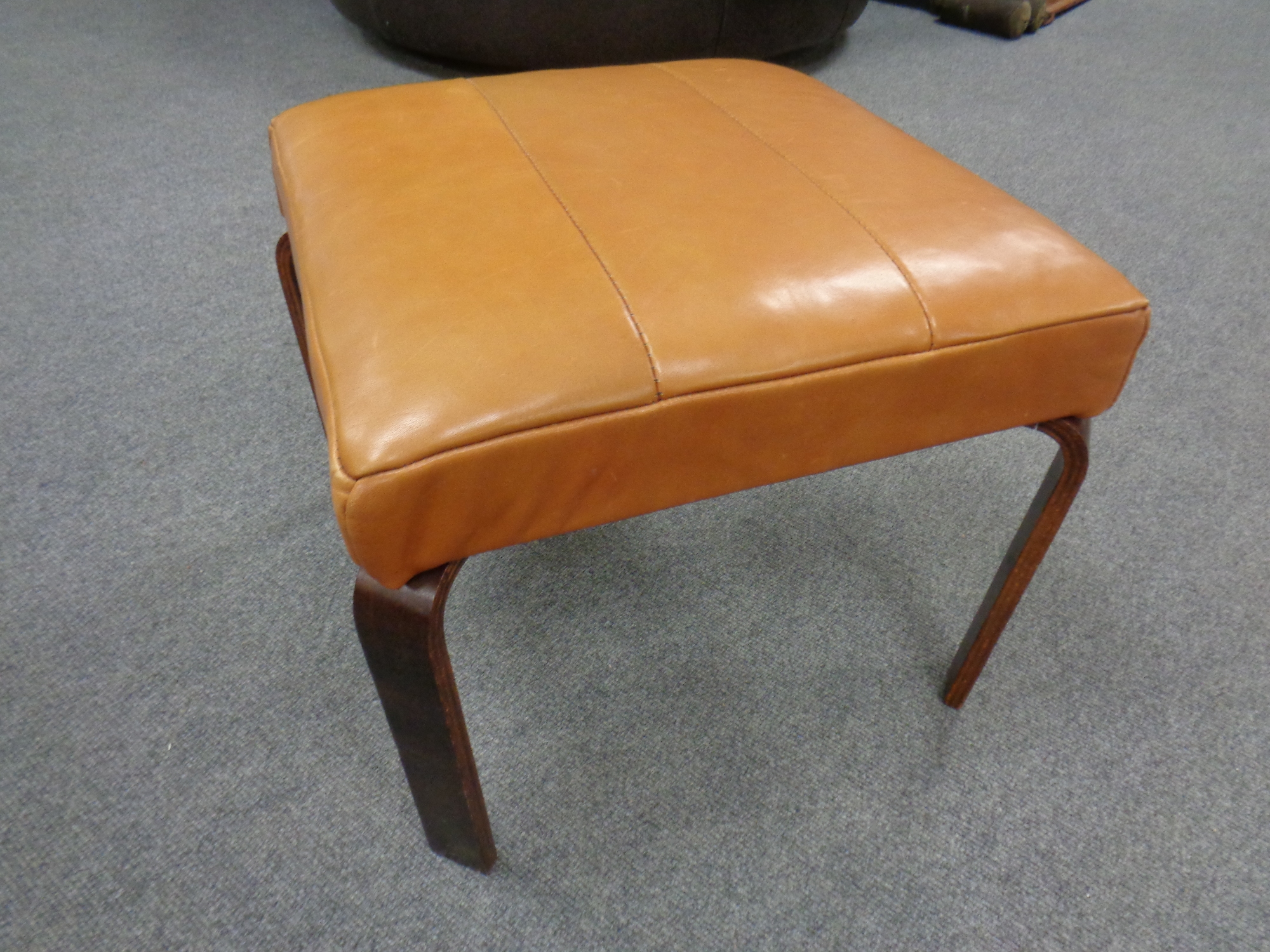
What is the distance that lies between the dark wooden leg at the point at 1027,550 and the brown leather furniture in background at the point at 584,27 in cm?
141

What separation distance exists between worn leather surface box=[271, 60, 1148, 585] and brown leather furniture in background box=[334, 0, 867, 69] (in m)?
1.19

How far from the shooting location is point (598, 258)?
54cm

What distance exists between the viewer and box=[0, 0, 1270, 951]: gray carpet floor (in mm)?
666

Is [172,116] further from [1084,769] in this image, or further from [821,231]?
[1084,769]

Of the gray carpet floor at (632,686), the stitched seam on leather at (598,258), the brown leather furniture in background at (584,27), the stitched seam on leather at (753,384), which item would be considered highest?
the stitched seam on leather at (598,258)

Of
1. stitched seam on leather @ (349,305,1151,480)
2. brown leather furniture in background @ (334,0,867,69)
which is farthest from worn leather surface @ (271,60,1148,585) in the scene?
brown leather furniture in background @ (334,0,867,69)

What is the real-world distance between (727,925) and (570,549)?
386mm

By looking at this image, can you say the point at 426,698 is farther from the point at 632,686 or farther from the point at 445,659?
the point at 632,686

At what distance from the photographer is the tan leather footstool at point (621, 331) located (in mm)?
473

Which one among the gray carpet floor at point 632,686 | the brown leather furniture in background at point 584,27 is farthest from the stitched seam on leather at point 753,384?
the brown leather furniture in background at point 584,27

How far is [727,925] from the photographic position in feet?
2.15

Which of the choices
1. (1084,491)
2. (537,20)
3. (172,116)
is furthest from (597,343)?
(172,116)

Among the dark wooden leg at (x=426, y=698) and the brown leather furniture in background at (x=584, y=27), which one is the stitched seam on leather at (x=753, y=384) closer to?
the dark wooden leg at (x=426, y=698)

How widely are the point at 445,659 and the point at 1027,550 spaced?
0.44 m
